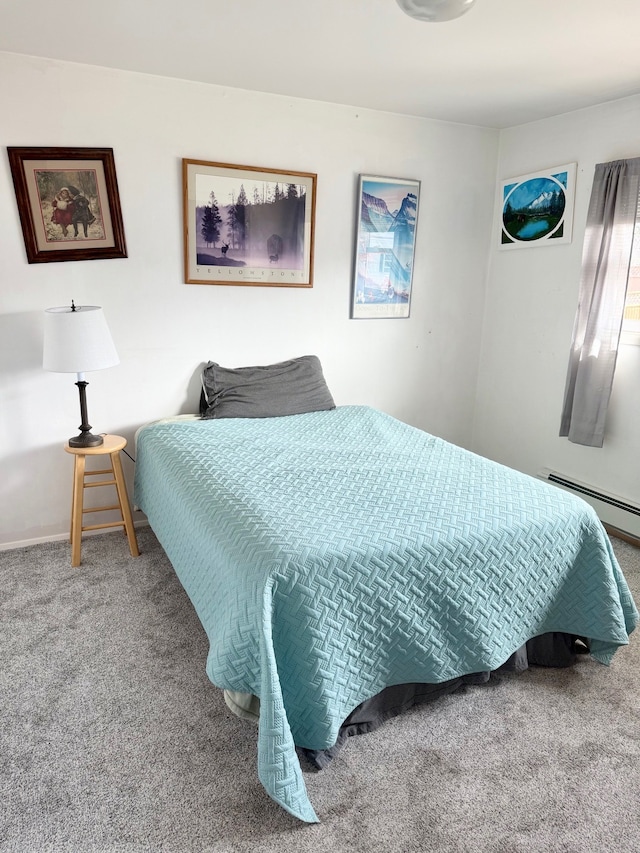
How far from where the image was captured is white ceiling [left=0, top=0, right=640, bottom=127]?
6.70ft

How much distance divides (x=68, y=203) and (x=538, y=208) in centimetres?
268

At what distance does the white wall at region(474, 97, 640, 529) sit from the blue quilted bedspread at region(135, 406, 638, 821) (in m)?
1.21

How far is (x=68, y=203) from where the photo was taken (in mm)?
2748

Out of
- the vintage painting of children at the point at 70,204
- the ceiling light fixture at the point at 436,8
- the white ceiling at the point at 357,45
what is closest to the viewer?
the ceiling light fixture at the point at 436,8

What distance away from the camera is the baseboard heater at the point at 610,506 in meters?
3.09

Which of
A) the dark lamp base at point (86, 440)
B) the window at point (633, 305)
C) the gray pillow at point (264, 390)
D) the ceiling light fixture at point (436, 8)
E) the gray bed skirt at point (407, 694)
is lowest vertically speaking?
the gray bed skirt at point (407, 694)

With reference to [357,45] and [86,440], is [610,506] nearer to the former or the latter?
[357,45]

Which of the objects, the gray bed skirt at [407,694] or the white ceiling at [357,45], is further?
the white ceiling at [357,45]

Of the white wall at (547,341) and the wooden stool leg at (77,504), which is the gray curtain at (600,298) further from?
the wooden stool leg at (77,504)

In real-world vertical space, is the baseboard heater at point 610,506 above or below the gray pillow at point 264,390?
below

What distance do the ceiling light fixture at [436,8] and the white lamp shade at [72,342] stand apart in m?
1.77

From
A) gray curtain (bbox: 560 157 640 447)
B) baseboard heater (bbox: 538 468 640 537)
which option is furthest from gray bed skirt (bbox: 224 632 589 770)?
gray curtain (bbox: 560 157 640 447)

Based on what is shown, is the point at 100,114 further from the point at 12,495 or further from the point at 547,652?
the point at 547,652

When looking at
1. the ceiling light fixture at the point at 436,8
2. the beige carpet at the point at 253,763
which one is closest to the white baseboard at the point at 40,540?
the beige carpet at the point at 253,763
